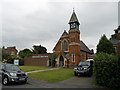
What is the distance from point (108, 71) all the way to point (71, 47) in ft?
106

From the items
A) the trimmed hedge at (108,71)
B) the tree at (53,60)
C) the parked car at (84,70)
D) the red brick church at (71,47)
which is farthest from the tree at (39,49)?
the trimmed hedge at (108,71)

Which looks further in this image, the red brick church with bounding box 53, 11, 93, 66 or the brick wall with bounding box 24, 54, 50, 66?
the brick wall with bounding box 24, 54, 50, 66

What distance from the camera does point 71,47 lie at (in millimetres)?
46875

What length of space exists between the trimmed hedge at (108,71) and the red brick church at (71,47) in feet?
98.9

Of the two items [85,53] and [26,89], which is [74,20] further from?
[26,89]

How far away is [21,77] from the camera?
15.4m

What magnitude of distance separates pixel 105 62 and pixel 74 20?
109 feet

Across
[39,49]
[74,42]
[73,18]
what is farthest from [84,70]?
[39,49]

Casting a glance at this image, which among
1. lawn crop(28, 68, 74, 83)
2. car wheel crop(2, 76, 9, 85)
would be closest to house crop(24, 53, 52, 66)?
lawn crop(28, 68, 74, 83)

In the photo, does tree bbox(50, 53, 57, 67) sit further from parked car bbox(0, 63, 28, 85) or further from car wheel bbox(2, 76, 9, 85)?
car wheel bbox(2, 76, 9, 85)

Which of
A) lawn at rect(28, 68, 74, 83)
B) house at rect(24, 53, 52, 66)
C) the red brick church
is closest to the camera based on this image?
lawn at rect(28, 68, 74, 83)

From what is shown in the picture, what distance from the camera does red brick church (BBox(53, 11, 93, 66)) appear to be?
152 ft

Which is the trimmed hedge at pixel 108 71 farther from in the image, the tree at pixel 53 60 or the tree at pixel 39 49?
the tree at pixel 39 49

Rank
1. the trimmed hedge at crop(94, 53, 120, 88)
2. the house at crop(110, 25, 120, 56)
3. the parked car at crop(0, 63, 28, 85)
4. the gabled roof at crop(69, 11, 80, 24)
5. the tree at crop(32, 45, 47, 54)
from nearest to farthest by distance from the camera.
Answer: the trimmed hedge at crop(94, 53, 120, 88) → the parked car at crop(0, 63, 28, 85) → the house at crop(110, 25, 120, 56) → the gabled roof at crop(69, 11, 80, 24) → the tree at crop(32, 45, 47, 54)
